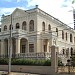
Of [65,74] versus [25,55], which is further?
[25,55]

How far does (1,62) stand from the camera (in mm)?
37062

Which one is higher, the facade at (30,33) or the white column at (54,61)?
the facade at (30,33)

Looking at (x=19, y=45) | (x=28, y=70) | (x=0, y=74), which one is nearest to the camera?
(x=0, y=74)

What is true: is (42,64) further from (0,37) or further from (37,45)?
(0,37)

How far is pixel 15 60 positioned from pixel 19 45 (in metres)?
6.54

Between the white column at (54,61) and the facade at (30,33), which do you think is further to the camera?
the facade at (30,33)

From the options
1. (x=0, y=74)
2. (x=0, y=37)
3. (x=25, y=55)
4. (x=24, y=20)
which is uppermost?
(x=24, y=20)

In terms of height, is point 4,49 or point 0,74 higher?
point 4,49

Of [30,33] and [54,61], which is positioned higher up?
[30,33]

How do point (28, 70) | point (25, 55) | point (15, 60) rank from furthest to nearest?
1. point (25, 55)
2. point (15, 60)
3. point (28, 70)

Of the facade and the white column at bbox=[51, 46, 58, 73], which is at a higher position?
the facade

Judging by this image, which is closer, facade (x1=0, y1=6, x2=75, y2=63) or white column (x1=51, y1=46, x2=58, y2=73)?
white column (x1=51, y1=46, x2=58, y2=73)

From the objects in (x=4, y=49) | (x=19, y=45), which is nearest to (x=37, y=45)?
(x=19, y=45)

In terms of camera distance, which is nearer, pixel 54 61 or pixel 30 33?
pixel 54 61
